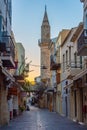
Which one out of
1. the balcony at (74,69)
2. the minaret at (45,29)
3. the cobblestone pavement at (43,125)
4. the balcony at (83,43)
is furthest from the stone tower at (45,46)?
the balcony at (83,43)

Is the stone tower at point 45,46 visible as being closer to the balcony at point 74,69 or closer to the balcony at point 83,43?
the balcony at point 74,69

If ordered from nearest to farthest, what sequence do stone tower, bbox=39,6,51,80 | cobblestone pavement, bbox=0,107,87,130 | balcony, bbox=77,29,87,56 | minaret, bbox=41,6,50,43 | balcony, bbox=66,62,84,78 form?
1. balcony, bbox=77,29,87,56
2. cobblestone pavement, bbox=0,107,87,130
3. balcony, bbox=66,62,84,78
4. stone tower, bbox=39,6,51,80
5. minaret, bbox=41,6,50,43

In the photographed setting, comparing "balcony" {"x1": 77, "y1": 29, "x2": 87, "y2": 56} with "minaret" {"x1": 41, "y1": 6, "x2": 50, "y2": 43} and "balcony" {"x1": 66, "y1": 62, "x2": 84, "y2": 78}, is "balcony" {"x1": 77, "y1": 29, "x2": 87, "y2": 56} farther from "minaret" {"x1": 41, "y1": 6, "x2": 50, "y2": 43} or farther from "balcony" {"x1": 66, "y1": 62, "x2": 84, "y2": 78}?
"minaret" {"x1": 41, "y1": 6, "x2": 50, "y2": 43}

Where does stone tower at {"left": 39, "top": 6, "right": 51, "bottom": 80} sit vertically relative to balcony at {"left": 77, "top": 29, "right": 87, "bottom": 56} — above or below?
above

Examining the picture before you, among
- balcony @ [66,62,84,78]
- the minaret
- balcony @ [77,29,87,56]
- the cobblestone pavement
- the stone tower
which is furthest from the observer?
the minaret

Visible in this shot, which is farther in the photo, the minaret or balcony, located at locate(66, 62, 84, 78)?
the minaret

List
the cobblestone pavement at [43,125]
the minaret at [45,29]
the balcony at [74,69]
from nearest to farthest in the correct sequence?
the cobblestone pavement at [43,125]
the balcony at [74,69]
the minaret at [45,29]

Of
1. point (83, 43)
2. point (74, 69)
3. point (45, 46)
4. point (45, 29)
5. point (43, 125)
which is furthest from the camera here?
point (45, 29)

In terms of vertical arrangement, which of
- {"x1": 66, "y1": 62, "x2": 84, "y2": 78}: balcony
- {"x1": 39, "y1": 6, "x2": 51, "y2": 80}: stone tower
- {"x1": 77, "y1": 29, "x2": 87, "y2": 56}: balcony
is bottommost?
{"x1": 66, "y1": 62, "x2": 84, "y2": 78}: balcony

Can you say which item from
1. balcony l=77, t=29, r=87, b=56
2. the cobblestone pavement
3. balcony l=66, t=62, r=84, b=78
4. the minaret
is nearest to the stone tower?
the minaret

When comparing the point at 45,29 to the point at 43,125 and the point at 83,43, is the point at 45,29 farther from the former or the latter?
the point at 83,43

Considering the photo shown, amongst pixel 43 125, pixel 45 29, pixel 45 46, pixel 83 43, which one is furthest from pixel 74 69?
pixel 45 29

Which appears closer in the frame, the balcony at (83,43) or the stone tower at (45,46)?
the balcony at (83,43)

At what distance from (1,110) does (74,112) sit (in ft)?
31.2
